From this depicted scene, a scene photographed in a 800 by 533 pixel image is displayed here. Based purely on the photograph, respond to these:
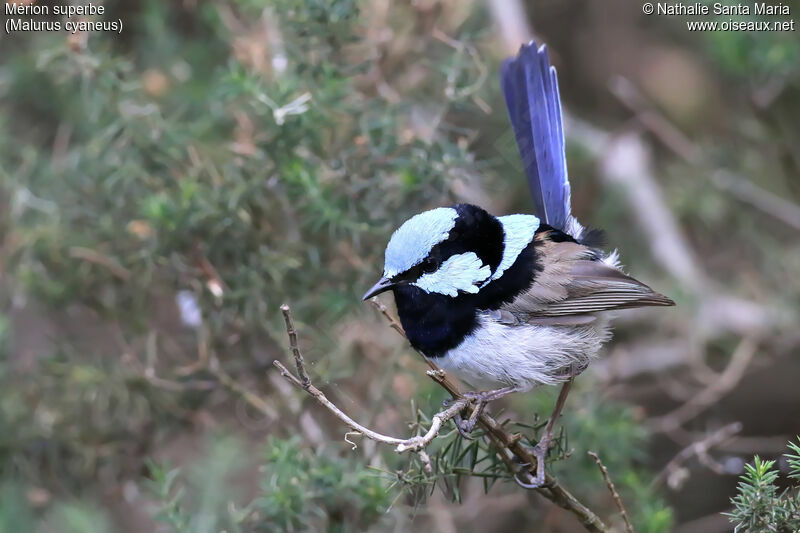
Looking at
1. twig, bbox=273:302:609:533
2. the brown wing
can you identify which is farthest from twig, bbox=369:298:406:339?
the brown wing

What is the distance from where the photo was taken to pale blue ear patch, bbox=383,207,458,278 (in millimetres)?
2553

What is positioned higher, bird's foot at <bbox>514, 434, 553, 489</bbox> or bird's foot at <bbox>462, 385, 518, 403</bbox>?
bird's foot at <bbox>462, 385, 518, 403</bbox>

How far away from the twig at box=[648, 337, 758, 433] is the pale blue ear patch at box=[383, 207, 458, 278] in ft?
4.45

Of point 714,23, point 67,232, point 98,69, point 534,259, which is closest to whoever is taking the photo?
point 534,259

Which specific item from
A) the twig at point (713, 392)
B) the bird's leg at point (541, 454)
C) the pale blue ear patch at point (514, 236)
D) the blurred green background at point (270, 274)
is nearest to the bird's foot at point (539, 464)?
the bird's leg at point (541, 454)

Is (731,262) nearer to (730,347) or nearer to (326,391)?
(730,347)

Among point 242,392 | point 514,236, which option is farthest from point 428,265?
point 242,392

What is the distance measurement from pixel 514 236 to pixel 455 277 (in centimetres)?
30

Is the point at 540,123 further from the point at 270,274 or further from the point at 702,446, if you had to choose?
the point at 702,446

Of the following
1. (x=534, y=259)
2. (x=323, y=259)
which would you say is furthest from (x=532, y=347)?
(x=323, y=259)

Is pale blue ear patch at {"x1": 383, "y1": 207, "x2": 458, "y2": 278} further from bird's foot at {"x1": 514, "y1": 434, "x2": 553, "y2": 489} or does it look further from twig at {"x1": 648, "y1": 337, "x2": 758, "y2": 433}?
twig at {"x1": 648, "y1": 337, "x2": 758, "y2": 433}

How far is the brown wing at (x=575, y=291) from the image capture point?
2.69 m

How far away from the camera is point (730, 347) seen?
3.98m

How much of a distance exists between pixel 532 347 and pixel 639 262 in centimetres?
176
